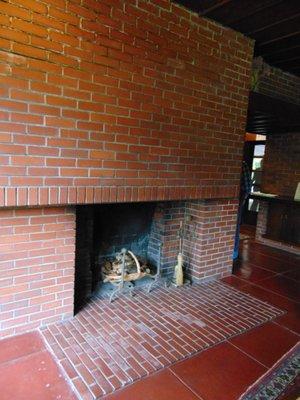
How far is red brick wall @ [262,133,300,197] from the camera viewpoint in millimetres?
5742

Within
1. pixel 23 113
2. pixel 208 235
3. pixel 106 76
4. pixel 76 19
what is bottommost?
pixel 208 235

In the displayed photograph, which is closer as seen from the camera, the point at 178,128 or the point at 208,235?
the point at 178,128

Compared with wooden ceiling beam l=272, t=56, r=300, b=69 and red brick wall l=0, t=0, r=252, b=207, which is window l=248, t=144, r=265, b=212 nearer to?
wooden ceiling beam l=272, t=56, r=300, b=69

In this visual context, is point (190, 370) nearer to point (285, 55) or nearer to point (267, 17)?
point (267, 17)

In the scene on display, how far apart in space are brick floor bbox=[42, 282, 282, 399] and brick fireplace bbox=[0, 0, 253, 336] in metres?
0.34

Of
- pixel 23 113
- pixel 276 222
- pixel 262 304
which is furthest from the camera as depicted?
pixel 276 222

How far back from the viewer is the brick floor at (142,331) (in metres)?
2.15

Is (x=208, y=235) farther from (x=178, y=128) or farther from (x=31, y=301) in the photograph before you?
(x=31, y=301)

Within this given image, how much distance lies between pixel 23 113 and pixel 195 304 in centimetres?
243

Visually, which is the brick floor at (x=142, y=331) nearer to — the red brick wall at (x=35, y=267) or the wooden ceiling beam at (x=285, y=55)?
the red brick wall at (x=35, y=267)

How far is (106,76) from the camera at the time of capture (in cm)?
253

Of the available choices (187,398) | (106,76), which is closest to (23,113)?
(106,76)

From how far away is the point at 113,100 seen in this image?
2590 millimetres

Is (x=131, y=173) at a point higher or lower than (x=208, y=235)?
higher
